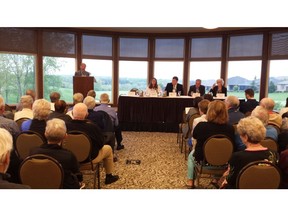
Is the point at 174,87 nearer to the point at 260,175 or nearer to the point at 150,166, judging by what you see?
the point at 150,166

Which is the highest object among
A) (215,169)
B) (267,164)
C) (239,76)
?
(239,76)

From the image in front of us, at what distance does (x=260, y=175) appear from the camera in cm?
196

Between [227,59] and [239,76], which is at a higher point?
[227,59]

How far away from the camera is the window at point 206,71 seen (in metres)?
8.94

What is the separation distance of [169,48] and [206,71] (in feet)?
4.92

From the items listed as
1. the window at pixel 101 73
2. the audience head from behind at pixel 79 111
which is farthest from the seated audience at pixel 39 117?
the window at pixel 101 73

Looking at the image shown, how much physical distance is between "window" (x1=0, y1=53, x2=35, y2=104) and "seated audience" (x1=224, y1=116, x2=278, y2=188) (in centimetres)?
692

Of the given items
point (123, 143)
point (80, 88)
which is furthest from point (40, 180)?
point (80, 88)

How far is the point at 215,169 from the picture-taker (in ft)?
9.98

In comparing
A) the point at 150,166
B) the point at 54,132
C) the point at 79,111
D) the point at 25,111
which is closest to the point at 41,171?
the point at 54,132

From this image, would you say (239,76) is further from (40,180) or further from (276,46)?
(40,180)

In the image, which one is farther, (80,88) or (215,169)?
(80,88)
